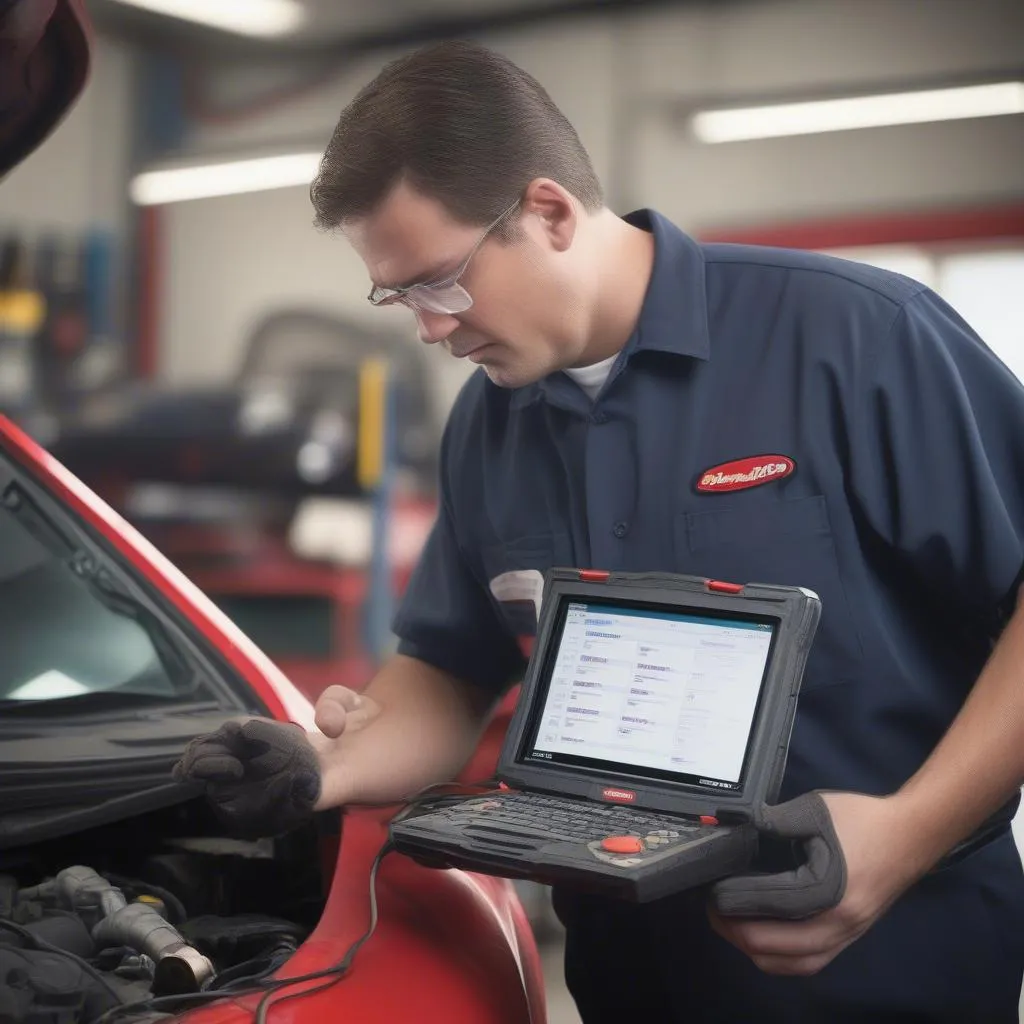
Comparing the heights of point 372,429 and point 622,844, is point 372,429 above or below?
above

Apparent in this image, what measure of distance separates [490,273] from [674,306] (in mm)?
205

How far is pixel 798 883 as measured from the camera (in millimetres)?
1011

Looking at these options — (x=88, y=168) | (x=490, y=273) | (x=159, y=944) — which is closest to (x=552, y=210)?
(x=490, y=273)

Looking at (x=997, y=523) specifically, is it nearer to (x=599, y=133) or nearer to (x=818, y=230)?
(x=818, y=230)

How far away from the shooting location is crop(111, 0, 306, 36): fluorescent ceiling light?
9844 mm

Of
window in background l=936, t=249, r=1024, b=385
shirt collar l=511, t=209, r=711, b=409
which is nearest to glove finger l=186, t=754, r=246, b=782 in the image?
shirt collar l=511, t=209, r=711, b=409

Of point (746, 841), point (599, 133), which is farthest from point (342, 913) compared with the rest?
point (599, 133)

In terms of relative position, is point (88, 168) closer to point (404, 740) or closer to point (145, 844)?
point (145, 844)

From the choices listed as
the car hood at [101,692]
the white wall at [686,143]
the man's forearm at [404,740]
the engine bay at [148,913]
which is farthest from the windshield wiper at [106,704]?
the white wall at [686,143]

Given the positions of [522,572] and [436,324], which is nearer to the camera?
[436,324]

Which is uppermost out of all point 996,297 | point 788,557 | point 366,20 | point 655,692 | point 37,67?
point 366,20

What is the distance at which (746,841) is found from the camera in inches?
42.6

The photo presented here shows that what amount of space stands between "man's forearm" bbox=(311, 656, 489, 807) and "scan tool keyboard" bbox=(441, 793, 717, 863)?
19 cm

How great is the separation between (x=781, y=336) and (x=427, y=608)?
51 centimetres
